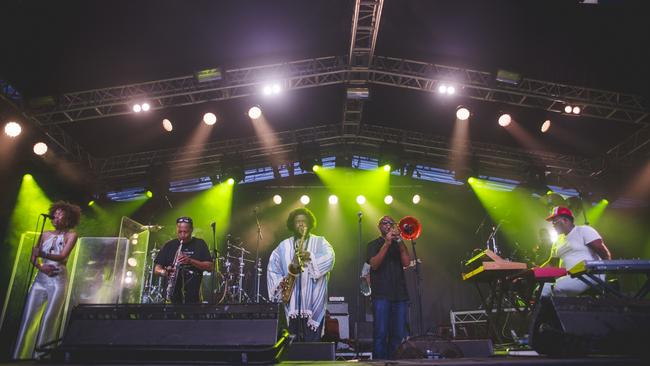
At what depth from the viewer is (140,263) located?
902 cm

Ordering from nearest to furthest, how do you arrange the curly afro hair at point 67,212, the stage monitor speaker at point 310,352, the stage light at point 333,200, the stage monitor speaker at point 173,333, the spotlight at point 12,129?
the stage monitor speaker at point 173,333 < the stage monitor speaker at point 310,352 < the curly afro hair at point 67,212 < the spotlight at point 12,129 < the stage light at point 333,200

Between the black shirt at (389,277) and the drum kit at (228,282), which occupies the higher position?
the drum kit at (228,282)

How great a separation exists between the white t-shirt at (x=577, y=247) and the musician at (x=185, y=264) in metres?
4.19

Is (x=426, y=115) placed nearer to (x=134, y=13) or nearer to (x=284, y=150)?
(x=284, y=150)

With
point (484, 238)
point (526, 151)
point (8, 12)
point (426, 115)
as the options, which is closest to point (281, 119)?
point (426, 115)

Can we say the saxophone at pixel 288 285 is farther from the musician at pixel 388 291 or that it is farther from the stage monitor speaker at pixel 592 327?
the stage monitor speaker at pixel 592 327

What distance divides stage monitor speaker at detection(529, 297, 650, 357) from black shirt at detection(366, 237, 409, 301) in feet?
5.11

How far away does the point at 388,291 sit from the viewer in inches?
176

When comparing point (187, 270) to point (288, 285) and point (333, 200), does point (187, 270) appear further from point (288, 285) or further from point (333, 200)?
point (333, 200)

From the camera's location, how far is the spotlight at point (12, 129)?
735cm

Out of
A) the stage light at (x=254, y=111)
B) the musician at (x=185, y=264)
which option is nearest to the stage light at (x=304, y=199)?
the stage light at (x=254, y=111)

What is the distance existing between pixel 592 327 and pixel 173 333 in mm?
2967

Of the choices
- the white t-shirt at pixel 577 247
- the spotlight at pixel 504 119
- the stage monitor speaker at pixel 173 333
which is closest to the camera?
the stage monitor speaker at pixel 173 333

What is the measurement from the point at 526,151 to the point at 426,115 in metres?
2.83
